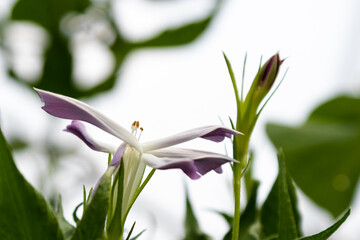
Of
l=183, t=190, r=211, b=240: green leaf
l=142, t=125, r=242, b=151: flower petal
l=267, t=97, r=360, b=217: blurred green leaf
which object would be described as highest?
l=142, t=125, r=242, b=151: flower petal

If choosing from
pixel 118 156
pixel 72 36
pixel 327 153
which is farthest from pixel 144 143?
pixel 327 153

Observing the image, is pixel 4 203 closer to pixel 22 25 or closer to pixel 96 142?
pixel 96 142

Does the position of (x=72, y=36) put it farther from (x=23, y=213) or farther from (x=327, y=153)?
(x=23, y=213)

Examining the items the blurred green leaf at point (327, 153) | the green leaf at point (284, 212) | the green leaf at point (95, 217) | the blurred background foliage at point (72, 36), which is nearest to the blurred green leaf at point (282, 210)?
the green leaf at point (284, 212)

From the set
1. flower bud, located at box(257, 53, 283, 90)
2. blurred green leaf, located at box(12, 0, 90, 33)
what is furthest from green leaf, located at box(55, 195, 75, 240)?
blurred green leaf, located at box(12, 0, 90, 33)

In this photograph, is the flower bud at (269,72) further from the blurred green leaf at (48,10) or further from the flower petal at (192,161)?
the blurred green leaf at (48,10)

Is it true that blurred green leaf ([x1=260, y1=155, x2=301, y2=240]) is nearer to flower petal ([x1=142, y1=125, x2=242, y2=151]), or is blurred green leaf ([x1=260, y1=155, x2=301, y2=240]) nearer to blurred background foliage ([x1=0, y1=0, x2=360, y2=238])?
flower petal ([x1=142, y1=125, x2=242, y2=151])
